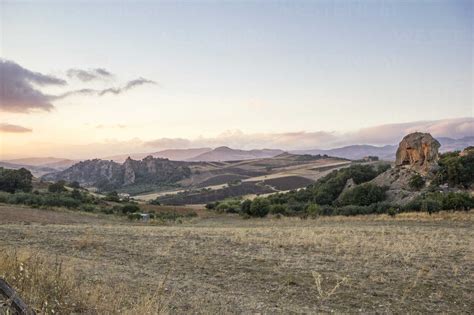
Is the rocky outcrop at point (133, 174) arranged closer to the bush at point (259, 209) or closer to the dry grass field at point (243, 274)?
the bush at point (259, 209)

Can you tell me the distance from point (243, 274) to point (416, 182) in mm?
38235

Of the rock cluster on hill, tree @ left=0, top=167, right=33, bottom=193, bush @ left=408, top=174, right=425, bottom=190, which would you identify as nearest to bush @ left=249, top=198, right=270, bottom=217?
the rock cluster on hill

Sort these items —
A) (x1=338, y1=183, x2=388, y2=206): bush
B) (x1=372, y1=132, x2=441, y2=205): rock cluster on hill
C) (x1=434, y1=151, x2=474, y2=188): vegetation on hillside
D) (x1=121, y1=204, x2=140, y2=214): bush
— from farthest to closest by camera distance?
(x1=121, y1=204, x2=140, y2=214): bush, (x1=372, y1=132, x2=441, y2=205): rock cluster on hill, (x1=338, y1=183, x2=388, y2=206): bush, (x1=434, y1=151, x2=474, y2=188): vegetation on hillside

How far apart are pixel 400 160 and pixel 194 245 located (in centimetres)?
4105

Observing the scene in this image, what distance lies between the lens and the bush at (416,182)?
44.2 meters

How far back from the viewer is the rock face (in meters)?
47.5

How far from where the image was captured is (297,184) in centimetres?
12156

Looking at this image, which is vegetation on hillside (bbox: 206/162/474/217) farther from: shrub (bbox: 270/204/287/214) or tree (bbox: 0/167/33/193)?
tree (bbox: 0/167/33/193)

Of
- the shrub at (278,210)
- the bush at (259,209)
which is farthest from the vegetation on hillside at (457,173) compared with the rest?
the bush at (259,209)

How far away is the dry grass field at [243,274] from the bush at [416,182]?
26315 mm

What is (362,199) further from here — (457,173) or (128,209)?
(128,209)

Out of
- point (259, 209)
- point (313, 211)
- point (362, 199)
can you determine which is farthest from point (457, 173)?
point (259, 209)

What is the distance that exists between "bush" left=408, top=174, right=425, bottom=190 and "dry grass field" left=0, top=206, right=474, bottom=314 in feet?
86.3

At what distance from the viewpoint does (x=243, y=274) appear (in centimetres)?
1169
